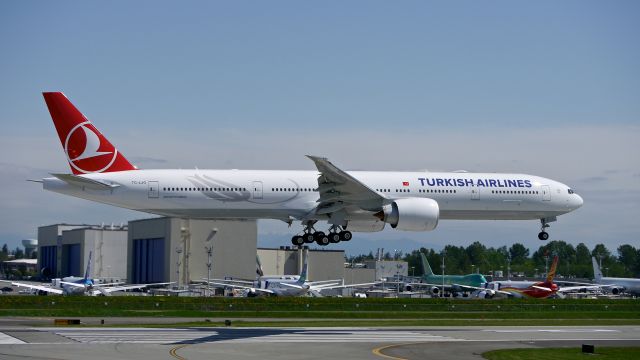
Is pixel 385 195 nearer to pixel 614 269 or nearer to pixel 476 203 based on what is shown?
pixel 476 203

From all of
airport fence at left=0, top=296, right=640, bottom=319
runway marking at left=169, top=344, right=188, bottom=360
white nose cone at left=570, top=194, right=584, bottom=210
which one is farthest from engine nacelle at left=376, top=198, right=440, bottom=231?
runway marking at left=169, top=344, right=188, bottom=360

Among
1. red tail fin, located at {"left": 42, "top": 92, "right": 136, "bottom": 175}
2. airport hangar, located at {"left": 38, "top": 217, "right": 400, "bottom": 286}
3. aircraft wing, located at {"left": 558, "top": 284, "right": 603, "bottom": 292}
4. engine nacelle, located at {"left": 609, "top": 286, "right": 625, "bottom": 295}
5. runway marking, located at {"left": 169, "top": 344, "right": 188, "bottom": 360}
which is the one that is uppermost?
red tail fin, located at {"left": 42, "top": 92, "right": 136, "bottom": 175}

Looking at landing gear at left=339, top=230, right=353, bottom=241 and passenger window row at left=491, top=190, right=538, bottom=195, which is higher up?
passenger window row at left=491, top=190, right=538, bottom=195

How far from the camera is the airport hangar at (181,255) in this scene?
99.2 m

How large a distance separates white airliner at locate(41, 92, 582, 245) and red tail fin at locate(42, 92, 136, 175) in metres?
0.05

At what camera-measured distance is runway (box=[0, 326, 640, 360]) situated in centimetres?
3080

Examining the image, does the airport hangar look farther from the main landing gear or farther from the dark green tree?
the dark green tree

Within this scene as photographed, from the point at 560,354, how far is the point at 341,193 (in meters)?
17.5

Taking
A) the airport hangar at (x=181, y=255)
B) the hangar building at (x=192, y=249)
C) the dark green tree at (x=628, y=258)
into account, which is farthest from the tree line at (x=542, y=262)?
the hangar building at (x=192, y=249)

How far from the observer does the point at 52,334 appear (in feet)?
123

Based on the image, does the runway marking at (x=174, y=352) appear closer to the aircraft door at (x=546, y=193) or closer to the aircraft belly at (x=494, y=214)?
the aircraft belly at (x=494, y=214)

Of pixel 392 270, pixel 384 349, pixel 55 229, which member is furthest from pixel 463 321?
pixel 55 229

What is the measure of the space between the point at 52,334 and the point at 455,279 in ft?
266

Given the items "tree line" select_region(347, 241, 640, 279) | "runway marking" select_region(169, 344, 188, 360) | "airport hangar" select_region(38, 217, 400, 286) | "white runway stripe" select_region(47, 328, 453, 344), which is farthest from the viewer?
"tree line" select_region(347, 241, 640, 279)
